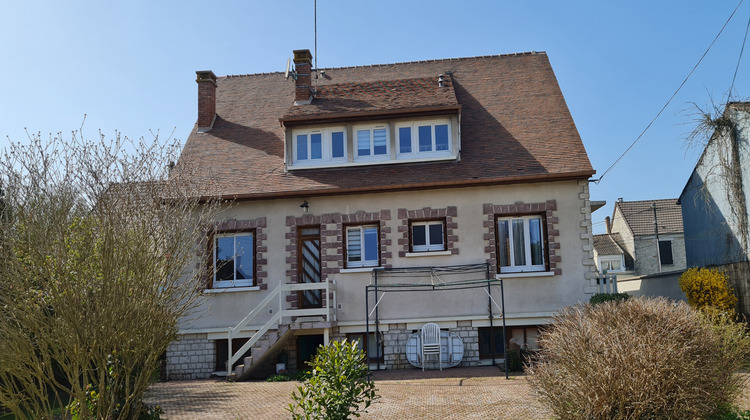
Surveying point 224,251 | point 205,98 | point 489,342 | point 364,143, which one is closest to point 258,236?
point 224,251

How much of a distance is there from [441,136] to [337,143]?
9.06ft

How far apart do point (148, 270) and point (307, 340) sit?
8.11 metres

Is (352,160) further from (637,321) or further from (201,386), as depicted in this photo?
(637,321)

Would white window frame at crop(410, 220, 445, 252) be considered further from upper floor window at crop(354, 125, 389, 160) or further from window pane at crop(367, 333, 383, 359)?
window pane at crop(367, 333, 383, 359)

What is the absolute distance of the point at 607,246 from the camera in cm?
4166

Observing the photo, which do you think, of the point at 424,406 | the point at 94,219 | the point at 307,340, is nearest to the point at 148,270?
the point at 94,219

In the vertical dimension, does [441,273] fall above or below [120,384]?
above

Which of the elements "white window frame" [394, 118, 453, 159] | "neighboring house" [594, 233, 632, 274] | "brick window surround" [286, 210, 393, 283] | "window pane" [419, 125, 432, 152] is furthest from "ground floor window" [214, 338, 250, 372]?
"neighboring house" [594, 233, 632, 274]

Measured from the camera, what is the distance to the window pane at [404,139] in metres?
17.0

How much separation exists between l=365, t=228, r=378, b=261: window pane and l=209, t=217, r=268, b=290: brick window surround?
257cm

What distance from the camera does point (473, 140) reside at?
678 inches

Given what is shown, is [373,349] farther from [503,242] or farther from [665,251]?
[665,251]

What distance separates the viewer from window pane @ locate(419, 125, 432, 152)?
17.0 meters

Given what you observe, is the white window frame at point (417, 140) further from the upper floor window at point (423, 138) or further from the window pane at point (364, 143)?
the window pane at point (364, 143)
